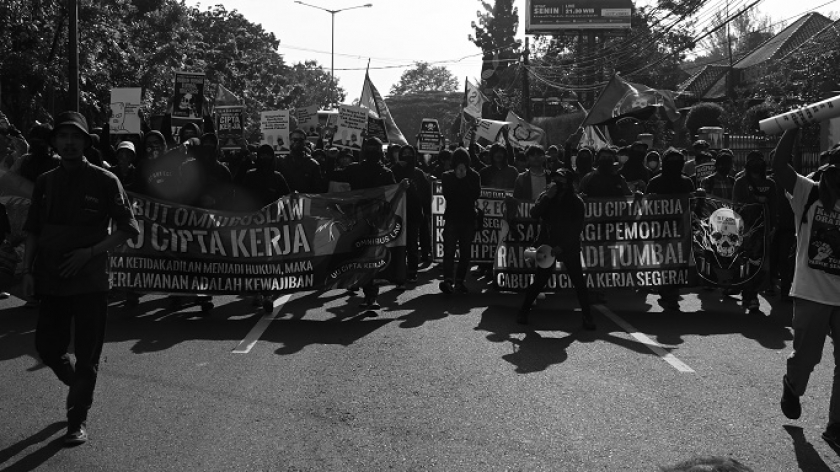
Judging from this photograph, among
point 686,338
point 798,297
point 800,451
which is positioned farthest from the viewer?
point 686,338

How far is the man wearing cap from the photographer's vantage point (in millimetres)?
5367

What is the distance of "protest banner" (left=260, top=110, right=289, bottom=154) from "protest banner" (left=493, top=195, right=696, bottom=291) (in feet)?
27.2

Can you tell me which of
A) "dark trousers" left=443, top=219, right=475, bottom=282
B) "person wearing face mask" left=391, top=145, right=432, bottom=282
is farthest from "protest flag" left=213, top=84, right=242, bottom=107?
"dark trousers" left=443, top=219, right=475, bottom=282

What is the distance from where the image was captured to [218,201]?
34.8ft

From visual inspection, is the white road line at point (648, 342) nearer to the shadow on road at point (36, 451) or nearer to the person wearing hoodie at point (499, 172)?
the person wearing hoodie at point (499, 172)

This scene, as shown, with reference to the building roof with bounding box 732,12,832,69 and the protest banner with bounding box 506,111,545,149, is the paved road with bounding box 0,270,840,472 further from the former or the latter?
the building roof with bounding box 732,12,832,69

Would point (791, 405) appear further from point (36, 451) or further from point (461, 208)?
point (461, 208)

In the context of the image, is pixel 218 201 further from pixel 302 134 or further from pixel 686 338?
pixel 686 338

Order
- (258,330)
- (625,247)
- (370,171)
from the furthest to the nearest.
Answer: (370,171) < (625,247) < (258,330)

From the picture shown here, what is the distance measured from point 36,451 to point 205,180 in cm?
566

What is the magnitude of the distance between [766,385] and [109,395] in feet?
15.6

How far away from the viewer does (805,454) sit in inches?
208

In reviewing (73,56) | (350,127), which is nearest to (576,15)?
(350,127)

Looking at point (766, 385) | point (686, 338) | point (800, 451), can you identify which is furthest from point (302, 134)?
point (800, 451)
